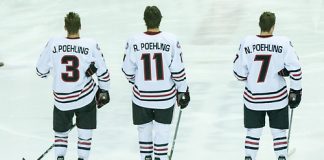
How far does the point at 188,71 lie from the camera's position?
8750mm

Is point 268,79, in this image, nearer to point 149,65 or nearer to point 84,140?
point 149,65

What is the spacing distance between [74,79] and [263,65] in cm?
134

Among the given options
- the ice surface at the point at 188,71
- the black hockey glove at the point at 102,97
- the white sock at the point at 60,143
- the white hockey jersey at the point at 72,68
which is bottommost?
the ice surface at the point at 188,71

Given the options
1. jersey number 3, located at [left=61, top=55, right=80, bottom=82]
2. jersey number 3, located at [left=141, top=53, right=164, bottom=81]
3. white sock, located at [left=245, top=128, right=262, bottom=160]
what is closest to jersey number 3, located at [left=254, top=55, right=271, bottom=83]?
white sock, located at [left=245, top=128, right=262, bottom=160]

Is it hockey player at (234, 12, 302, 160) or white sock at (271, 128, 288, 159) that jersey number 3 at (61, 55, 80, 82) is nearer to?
hockey player at (234, 12, 302, 160)

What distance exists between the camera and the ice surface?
6.33 meters

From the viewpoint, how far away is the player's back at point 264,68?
4855mm

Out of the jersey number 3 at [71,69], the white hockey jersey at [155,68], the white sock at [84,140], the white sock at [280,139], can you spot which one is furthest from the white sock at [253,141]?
the jersey number 3 at [71,69]

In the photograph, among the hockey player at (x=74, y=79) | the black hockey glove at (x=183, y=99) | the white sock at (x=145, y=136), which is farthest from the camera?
the white sock at (x=145, y=136)

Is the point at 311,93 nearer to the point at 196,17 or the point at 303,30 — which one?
the point at 303,30

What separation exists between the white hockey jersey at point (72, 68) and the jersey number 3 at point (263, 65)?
1091mm

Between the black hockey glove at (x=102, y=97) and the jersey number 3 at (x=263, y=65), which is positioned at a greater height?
the jersey number 3 at (x=263, y=65)

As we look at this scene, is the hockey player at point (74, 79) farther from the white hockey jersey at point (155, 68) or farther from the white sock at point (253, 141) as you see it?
the white sock at point (253, 141)

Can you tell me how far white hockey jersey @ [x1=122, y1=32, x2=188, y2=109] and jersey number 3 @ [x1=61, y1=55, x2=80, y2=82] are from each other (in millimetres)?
345
